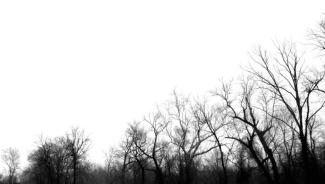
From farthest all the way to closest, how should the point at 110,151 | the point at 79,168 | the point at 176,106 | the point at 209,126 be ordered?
the point at 110,151
the point at 79,168
the point at 176,106
the point at 209,126

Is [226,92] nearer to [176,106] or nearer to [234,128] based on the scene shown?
[234,128]

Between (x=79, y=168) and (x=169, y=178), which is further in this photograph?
(x=79, y=168)

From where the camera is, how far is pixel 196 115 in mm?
37812

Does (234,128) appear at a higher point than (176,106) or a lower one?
lower

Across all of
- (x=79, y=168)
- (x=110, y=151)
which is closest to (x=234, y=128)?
(x=79, y=168)

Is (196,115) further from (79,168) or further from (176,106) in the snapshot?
(79,168)

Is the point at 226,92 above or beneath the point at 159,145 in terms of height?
above

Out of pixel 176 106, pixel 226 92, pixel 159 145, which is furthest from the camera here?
pixel 159 145

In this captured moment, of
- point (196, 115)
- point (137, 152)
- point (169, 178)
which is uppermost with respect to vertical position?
point (196, 115)

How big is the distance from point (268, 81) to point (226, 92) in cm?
566

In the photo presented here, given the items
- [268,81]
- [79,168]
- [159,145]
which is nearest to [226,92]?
[268,81]

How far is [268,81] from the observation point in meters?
25.3

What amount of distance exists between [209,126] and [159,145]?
13692 millimetres

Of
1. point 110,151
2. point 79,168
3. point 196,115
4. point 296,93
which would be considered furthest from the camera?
point 110,151
